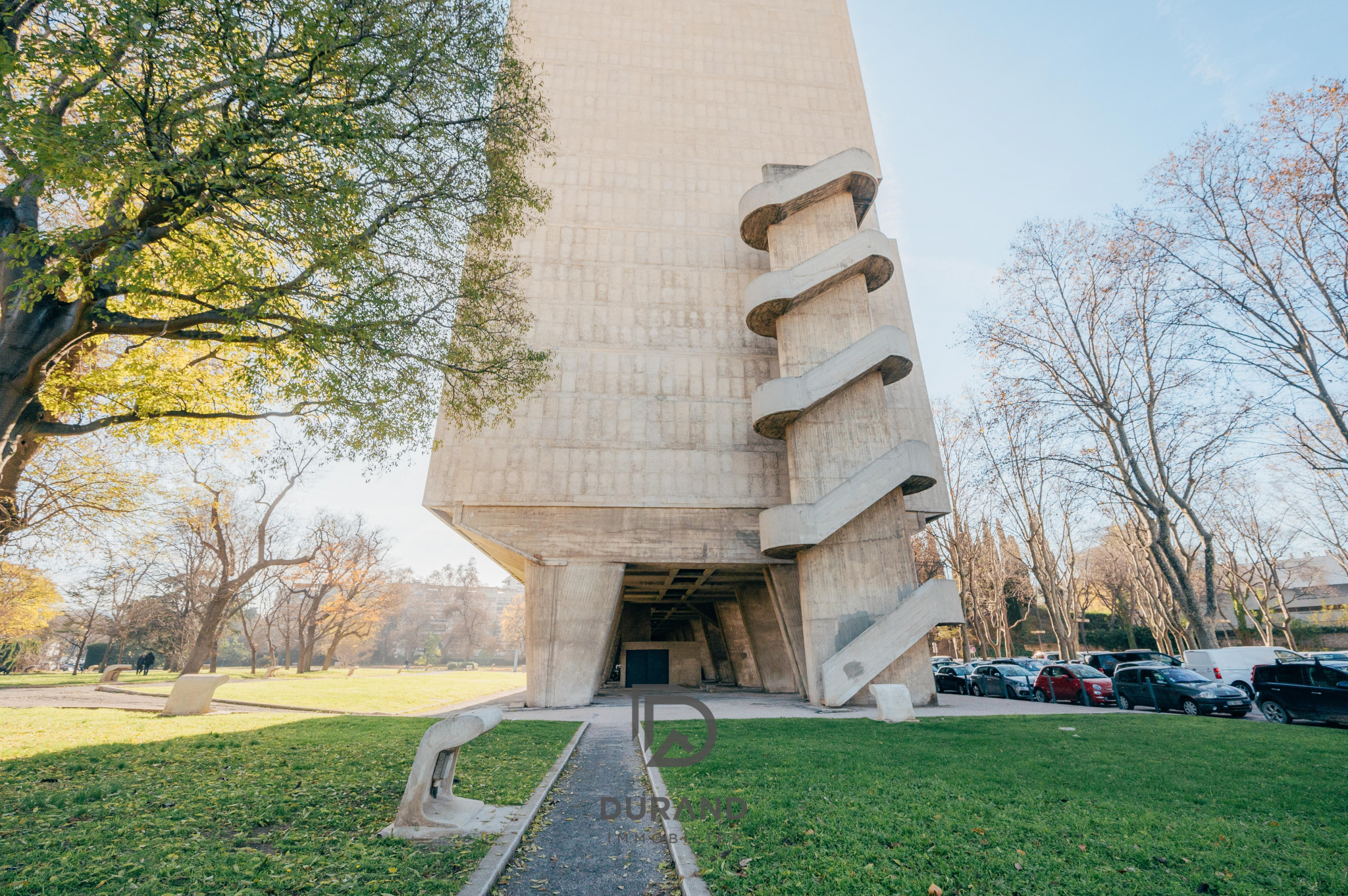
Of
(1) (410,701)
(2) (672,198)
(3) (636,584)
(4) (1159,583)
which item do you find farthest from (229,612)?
(4) (1159,583)

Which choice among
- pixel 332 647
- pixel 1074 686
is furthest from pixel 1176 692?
pixel 332 647

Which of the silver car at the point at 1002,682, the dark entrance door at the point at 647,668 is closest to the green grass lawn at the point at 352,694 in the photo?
the dark entrance door at the point at 647,668

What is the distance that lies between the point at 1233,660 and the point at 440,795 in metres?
25.0

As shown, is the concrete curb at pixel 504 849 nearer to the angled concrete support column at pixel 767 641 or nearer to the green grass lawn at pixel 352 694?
the green grass lawn at pixel 352 694

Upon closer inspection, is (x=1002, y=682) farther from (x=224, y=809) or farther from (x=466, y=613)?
(x=466, y=613)

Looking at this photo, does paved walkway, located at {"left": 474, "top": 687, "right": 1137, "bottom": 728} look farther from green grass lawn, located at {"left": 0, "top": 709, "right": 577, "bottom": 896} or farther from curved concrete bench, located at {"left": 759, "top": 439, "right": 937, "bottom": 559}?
green grass lawn, located at {"left": 0, "top": 709, "right": 577, "bottom": 896}

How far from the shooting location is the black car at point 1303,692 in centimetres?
1259

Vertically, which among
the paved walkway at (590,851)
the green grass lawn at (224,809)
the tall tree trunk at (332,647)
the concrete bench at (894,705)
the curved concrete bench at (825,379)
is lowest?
the paved walkway at (590,851)

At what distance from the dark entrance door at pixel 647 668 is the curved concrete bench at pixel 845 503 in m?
18.3

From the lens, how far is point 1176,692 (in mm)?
16000

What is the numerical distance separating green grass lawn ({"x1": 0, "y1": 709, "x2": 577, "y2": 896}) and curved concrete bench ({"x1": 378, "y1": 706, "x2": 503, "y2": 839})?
0.96 ft

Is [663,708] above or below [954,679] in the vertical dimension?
below

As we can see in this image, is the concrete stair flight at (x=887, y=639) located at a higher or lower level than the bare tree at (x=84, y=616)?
lower

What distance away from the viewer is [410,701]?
70.5 feet
